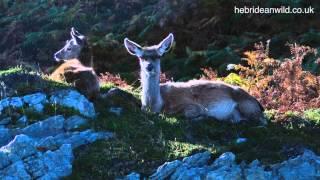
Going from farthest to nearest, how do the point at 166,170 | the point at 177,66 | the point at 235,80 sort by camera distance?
the point at 177,66, the point at 235,80, the point at 166,170

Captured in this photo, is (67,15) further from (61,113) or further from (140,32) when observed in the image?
(61,113)

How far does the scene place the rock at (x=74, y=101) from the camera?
10.9 metres

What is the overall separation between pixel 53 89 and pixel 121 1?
A: 12.9 metres

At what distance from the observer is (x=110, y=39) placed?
20672mm

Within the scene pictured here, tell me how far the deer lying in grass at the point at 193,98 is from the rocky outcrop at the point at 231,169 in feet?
7.67

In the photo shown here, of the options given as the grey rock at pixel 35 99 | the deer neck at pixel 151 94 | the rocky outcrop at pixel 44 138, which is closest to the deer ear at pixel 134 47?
the deer neck at pixel 151 94

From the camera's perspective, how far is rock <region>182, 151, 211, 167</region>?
9.41 m

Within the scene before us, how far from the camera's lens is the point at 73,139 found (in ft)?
32.8

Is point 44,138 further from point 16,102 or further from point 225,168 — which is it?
point 225,168

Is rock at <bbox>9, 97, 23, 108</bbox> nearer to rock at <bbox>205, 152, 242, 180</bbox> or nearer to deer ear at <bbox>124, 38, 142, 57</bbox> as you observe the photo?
deer ear at <bbox>124, 38, 142, 57</bbox>

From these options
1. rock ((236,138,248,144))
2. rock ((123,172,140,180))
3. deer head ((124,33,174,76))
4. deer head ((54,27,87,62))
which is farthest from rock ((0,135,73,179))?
deer head ((54,27,87,62))

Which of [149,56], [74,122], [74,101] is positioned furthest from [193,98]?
[74,122]

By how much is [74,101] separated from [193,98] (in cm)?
229

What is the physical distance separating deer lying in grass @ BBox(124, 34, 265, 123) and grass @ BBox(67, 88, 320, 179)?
332mm
